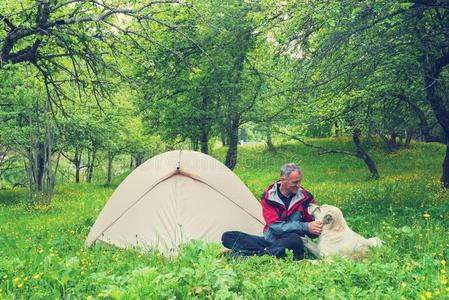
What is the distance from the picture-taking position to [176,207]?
7977 millimetres

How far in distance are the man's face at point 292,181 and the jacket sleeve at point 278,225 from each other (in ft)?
1.34

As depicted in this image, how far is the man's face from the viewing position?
673 centimetres

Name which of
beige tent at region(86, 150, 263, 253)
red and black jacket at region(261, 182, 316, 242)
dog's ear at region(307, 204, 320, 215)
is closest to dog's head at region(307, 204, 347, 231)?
dog's ear at region(307, 204, 320, 215)

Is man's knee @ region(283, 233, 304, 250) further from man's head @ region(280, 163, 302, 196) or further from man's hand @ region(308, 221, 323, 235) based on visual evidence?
man's head @ region(280, 163, 302, 196)

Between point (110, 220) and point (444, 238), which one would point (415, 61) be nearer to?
point (444, 238)

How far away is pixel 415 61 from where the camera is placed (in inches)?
409

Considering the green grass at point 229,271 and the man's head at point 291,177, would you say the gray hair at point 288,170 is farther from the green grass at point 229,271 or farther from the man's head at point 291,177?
the green grass at point 229,271

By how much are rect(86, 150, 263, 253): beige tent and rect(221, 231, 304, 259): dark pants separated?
779mm

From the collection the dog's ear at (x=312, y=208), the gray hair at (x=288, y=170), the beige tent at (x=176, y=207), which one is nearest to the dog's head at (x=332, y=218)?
the dog's ear at (x=312, y=208)

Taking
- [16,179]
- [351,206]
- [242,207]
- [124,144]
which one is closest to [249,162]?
[124,144]

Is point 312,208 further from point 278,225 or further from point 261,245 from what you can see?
point 261,245

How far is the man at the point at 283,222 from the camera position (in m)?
6.73

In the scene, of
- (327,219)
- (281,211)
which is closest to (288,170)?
(281,211)

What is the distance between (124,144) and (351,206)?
1904cm
